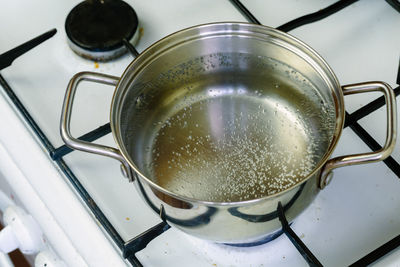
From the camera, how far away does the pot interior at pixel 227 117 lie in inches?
19.4

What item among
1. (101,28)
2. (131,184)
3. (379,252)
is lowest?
(379,252)

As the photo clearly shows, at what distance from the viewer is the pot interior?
0.49 meters

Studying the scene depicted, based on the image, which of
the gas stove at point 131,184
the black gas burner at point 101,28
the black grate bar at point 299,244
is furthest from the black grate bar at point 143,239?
the black gas burner at point 101,28

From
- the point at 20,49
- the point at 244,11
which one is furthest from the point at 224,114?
the point at 20,49

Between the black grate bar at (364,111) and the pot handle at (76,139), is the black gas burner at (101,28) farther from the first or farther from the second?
the black grate bar at (364,111)

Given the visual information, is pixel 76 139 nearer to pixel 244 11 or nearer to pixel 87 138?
pixel 87 138

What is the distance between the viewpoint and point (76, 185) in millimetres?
492

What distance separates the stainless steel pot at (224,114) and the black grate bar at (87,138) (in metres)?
0.02

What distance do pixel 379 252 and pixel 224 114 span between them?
0.65 feet

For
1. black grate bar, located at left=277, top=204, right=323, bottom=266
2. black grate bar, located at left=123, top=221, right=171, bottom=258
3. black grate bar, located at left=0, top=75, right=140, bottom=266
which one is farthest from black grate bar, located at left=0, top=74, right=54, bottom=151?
black grate bar, located at left=277, top=204, right=323, bottom=266

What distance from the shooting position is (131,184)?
503mm

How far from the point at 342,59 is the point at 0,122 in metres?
0.35

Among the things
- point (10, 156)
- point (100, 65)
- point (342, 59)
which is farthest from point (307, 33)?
point (10, 156)

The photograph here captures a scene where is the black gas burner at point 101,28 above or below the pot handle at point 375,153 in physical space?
above
